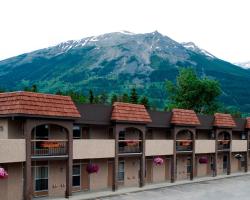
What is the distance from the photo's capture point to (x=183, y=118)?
43125mm

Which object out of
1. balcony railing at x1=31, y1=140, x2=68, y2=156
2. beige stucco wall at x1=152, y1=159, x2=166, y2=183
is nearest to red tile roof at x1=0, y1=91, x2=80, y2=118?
balcony railing at x1=31, y1=140, x2=68, y2=156

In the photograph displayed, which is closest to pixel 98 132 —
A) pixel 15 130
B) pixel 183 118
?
pixel 15 130

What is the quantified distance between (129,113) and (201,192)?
912 cm

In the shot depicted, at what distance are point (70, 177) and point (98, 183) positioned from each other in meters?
5.51

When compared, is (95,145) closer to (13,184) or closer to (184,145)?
(13,184)

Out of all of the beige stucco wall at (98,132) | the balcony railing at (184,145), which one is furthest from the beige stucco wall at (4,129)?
the balcony railing at (184,145)

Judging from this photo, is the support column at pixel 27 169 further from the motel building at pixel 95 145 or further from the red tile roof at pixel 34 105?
the red tile roof at pixel 34 105

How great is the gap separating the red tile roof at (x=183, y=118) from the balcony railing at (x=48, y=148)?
1427cm

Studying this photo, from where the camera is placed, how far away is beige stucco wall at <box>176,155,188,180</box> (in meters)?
45.1

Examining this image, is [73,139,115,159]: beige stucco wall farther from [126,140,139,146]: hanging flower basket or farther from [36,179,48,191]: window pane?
[36,179,48,191]: window pane

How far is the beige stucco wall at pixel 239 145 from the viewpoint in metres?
52.2

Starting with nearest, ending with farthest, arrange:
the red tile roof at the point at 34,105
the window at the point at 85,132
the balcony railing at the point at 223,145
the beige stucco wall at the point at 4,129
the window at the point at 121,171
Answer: the red tile roof at the point at 34,105
the beige stucco wall at the point at 4,129
the window at the point at 85,132
the window at the point at 121,171
the balcony railing at the point at 223,145

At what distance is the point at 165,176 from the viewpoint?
144 ft

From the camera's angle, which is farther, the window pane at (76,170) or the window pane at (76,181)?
the window pane at (76,170)
